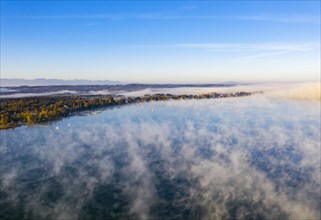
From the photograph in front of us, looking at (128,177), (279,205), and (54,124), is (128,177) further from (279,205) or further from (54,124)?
(54,124)

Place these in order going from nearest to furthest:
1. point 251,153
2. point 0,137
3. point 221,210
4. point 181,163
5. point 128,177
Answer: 1. point 221,210
2. point 128,177
3. point 181,163
4. point 251,153
5. point 0,137

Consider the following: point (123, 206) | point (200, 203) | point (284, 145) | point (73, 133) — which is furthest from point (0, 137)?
point (284, 145)

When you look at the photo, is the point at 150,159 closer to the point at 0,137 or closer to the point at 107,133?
the point at 107,133

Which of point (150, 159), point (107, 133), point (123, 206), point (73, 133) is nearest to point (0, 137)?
point (73, 133)

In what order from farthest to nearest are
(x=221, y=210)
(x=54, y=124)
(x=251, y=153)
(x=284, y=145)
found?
(x=54, y=124)
(x=284, y=145)
(x=251, y=153)
(x=221, y=210)

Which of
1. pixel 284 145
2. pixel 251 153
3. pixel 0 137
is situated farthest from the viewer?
pixel 0 137

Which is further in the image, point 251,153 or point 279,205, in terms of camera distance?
point 251,153
